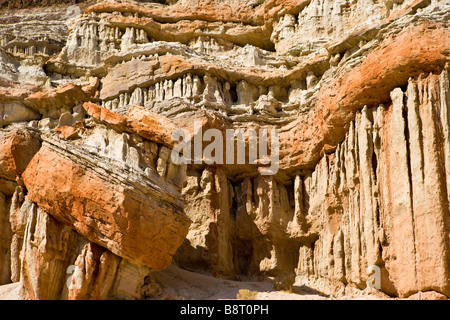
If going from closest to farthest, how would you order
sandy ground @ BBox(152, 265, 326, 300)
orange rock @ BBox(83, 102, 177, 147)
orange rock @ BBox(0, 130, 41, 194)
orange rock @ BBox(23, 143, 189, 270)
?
1. orange rock @ BBox(23, 143, 189, 270)
2. sandy ground @ BBox(152, 265, 326, 300)
3. orange rock @ BBox(83, 102, 177, 147)
4. orange rock @ BBox(0, 130, 41, 194)

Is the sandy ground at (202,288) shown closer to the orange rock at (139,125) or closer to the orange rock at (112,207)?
the orange rock at (112,207)

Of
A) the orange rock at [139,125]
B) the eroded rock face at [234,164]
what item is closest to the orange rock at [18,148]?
the eroded rock face at [234,164]

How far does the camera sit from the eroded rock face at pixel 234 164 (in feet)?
61.5

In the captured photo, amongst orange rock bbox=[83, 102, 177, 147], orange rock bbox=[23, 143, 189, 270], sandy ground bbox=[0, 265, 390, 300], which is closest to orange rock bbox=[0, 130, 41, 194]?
orange rock bbox=[83, 102, 177, 147]

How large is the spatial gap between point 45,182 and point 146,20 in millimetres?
18925

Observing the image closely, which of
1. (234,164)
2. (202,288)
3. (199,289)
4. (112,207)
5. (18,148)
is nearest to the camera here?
(112,207)

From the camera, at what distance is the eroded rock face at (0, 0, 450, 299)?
18750mm

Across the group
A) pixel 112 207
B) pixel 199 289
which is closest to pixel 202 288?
pixel 199 289

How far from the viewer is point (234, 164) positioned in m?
26.4

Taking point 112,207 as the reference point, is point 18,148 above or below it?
above

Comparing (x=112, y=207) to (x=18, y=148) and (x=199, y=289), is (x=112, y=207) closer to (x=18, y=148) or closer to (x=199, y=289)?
(x=199, y=289)

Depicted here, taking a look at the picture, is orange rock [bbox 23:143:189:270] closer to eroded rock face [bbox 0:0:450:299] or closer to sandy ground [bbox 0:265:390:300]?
eroded rock face [bbox 0:0:450:299]

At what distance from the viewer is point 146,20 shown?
36.5m

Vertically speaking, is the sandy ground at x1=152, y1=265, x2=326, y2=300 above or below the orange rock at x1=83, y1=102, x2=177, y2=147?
below
